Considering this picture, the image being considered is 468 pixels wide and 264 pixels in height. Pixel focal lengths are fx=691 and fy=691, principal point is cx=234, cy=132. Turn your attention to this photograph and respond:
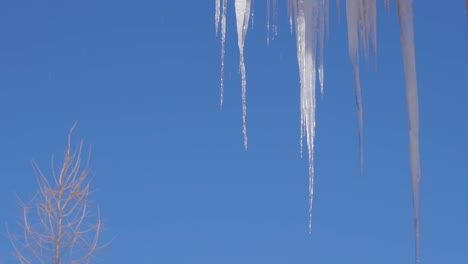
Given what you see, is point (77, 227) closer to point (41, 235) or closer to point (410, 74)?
point (41, 235)

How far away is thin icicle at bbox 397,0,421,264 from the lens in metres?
1.15

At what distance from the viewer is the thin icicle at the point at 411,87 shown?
3.79ft

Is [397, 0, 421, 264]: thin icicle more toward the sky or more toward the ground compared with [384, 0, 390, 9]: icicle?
more toward the ground

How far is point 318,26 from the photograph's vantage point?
1435 mm

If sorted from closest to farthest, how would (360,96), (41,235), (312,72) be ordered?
(360,96)
(312,72)
(41,235)

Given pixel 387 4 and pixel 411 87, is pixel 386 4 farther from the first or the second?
pixel 411 87

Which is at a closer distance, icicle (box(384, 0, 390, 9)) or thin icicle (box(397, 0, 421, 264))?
thin icicle (box(397, 0, 421, 264))

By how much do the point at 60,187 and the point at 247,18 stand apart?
6.51m

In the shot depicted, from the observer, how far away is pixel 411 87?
1216 millimetres

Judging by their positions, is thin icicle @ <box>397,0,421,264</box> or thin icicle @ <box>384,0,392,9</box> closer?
thin icicle @ <box>397,0,421,264</box>

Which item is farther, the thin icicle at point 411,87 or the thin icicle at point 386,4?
the thin icicle at point 386,4

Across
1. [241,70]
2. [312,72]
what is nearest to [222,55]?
[241,70]

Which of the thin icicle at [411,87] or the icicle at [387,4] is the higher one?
the icicle at [387,4]

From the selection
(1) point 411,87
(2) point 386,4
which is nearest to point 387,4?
(2) point 386,4
